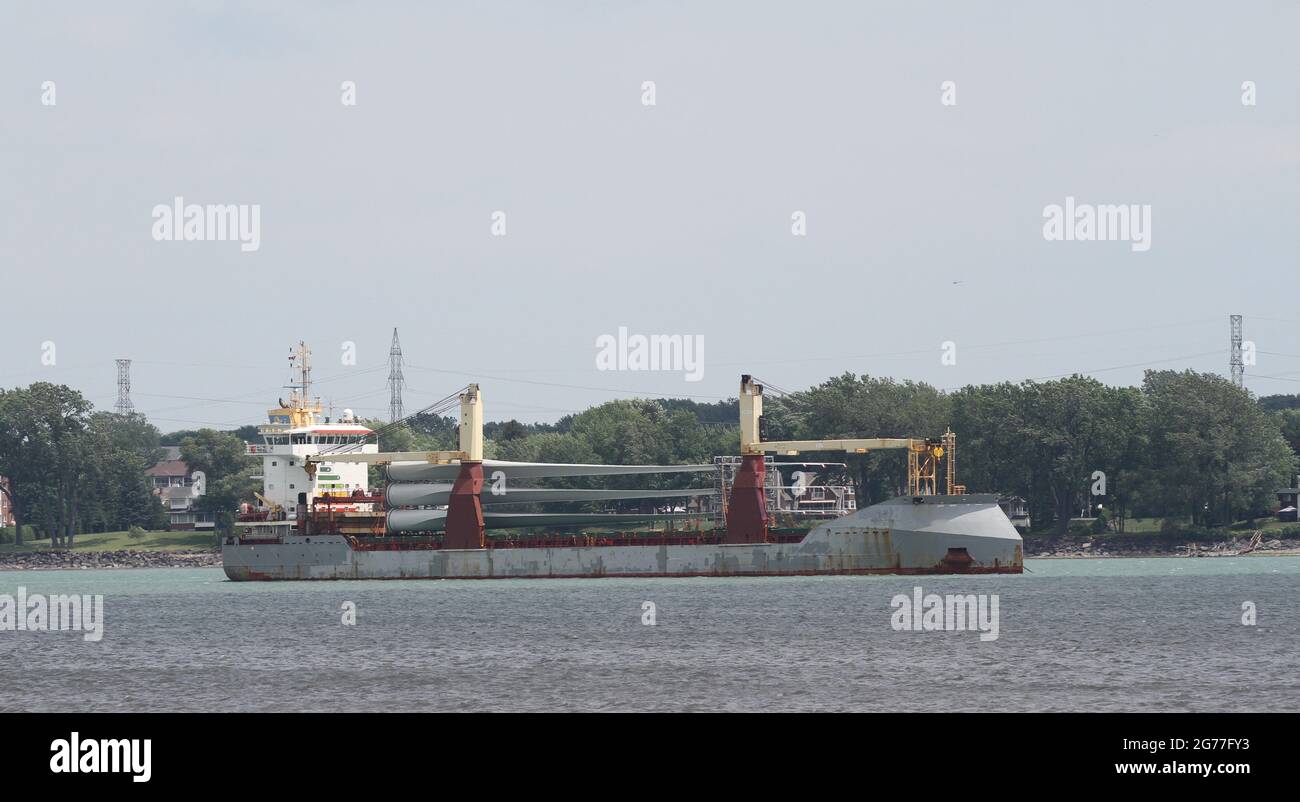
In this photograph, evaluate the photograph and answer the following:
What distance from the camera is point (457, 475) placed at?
91000 mm

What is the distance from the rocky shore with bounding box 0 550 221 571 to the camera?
468 feet

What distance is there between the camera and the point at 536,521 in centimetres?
10031

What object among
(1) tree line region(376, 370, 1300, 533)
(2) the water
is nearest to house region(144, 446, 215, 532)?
(1) tree line region(376, 370, 1300, 533)

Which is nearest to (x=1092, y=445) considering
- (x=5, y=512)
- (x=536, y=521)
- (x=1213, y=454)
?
(x=1213, y=454)

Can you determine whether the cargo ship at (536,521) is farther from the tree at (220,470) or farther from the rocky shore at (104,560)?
the tree at (220,470)

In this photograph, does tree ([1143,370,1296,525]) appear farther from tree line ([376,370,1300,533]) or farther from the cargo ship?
the cargo ship

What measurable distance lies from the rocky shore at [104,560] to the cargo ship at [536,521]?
47.0 metres

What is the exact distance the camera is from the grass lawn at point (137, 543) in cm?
15175

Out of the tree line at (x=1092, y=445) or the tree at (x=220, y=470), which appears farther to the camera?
the tree at (x=220, y=470)

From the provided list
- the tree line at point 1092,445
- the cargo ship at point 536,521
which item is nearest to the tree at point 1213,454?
the tree line at point 1092,445
